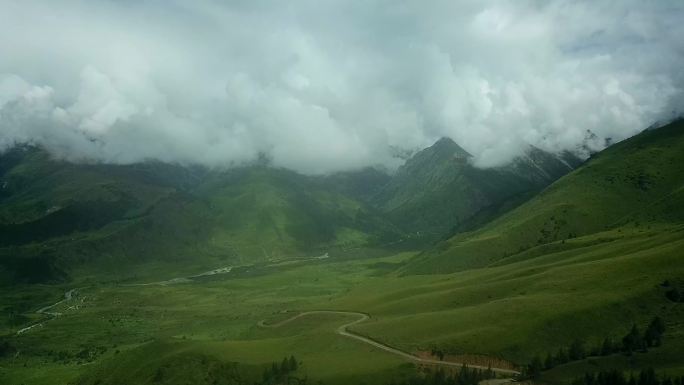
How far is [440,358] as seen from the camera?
147625mm

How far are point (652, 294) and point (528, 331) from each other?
3567cm

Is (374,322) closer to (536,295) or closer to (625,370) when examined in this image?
(536,295)

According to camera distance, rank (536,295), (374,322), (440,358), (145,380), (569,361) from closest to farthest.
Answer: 1. (569,361)
2. (440,358)
3. (145,380)
4. (536,295)
5. (374,322)

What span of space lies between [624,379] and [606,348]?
18744mm

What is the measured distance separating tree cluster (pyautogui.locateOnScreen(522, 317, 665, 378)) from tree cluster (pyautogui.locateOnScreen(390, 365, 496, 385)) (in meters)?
9.05

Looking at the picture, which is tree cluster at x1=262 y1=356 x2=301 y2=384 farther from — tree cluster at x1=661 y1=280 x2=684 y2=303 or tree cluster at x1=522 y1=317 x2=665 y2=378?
tree cluster at x1=661 y1=280 x2=684 y2=303

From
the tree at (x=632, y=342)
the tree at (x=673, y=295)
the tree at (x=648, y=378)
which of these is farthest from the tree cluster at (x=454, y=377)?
the tree at (x=673, y=295)

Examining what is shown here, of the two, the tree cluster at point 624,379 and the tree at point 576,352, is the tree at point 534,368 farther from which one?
the tree cluster at point 624,379

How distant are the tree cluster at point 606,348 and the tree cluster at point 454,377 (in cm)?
905

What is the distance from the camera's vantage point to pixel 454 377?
133 metres

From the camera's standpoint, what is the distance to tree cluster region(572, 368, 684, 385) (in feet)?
368

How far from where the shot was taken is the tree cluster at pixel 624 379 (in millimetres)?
112312

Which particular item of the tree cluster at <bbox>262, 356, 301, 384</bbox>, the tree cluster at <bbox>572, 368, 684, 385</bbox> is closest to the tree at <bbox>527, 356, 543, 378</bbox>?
the tree cluster at <bbox>572, 368, 684, 385</bbox>

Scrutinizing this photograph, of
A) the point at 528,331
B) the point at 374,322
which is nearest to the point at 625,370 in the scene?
the point at 528,331
